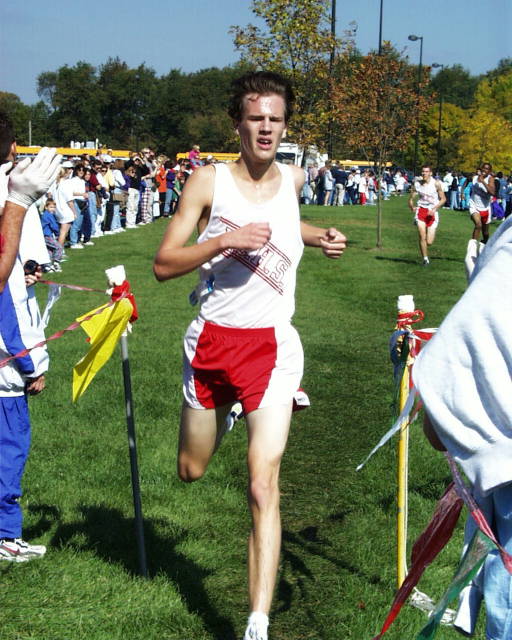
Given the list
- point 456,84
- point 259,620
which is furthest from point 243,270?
point 456,84

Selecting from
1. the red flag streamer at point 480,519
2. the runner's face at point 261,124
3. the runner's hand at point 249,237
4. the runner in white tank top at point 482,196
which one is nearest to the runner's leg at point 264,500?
Answer: the runner's hand at point 249,237

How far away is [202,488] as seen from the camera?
6.09m

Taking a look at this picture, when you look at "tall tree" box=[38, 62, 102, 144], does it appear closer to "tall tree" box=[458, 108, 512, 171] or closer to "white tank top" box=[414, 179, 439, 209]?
"tall tree" box=[458, 108, 512, 171]

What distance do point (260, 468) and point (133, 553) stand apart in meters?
1.38

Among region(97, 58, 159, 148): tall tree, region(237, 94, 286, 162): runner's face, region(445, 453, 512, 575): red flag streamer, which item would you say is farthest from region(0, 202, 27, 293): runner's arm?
region(97, 58, 159, 148): tall tree

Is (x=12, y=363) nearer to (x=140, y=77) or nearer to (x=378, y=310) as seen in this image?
(x=378, y=310)

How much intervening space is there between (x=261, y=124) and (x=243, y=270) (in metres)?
0.72

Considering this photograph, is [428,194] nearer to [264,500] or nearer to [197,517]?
[197,517]

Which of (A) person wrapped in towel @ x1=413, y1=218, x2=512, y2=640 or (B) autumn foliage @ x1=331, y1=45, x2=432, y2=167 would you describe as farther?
(B) autumn foliage @ x1=331, y1=45, x2=432, y2=167

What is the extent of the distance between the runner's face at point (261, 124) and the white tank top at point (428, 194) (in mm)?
16087

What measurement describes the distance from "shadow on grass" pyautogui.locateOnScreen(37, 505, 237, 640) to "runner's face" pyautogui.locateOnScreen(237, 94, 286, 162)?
7.09 ft

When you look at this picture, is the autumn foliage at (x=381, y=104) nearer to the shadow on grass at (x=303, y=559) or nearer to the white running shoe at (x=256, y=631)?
the shadow on grass at (x=303, y=559)

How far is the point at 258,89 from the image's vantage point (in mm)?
4391

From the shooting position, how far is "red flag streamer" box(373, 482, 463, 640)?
105 inches
